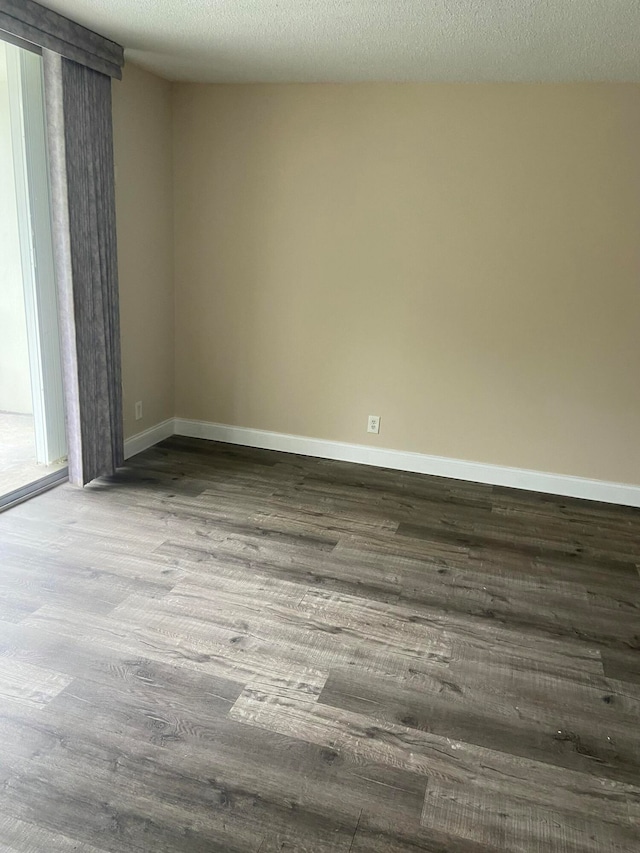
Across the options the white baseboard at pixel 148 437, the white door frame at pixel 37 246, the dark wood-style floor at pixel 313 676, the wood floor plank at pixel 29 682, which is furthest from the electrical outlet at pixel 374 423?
the wood floor plank at pixel 29 682

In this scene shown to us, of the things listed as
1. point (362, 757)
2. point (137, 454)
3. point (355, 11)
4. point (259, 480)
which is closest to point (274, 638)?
point (362, 757)

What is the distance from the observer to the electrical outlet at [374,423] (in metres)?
4.16

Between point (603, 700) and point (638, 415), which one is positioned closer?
point (603, 700)

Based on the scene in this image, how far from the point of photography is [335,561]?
2.96 m

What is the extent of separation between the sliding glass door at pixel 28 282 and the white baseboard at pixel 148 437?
1.53 ft

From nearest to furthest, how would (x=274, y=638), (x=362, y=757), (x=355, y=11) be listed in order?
(x=362, y=757) < (x=274, y=638) < (x=355, y=11)

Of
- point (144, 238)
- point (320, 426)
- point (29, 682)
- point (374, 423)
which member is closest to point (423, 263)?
point (374, 423)

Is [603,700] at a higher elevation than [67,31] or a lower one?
lower

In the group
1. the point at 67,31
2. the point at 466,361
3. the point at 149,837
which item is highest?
the point at 67,31

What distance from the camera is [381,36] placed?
282 centimetres

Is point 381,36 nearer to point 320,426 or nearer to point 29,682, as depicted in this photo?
point 320,426

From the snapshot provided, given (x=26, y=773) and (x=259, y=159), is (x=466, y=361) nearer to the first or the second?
(x=259, y=159)

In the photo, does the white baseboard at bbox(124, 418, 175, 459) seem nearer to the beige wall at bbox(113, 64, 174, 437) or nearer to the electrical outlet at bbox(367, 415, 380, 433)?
the beige wall at bbox(113, 64, 174, 437)

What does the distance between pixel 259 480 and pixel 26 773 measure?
2275 mm
